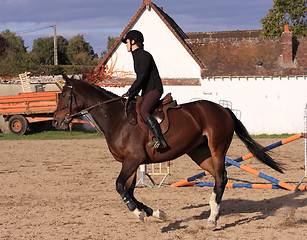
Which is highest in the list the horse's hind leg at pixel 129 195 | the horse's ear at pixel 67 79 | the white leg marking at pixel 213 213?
the horse's ear at pixel 67 79

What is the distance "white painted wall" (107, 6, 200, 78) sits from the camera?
2723 centimetres

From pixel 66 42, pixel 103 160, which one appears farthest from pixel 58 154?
pixel 66 42

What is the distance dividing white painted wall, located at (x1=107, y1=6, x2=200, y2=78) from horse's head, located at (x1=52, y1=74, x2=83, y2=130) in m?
19.8

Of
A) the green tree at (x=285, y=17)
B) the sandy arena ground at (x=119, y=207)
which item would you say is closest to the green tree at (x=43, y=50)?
the green tree at (x=285, y=17)

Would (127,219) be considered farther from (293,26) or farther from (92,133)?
(293,26)

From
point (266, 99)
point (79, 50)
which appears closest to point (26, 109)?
point (266, 99)

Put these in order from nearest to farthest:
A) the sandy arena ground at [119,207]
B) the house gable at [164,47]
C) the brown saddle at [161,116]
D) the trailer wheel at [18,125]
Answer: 1. the sandy arena ground at [119,207]
2. the brown saddle at [161,116]
3. the trailer wheel at [18,125]
4. the house gable at [164,47]

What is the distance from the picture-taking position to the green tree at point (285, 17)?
115 feet

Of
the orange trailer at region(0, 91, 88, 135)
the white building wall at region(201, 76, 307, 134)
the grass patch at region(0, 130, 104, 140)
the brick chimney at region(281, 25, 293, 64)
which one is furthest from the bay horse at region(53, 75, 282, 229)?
the brick chimney at region(281, 25, 293, 64)

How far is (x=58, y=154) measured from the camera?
1744 cm

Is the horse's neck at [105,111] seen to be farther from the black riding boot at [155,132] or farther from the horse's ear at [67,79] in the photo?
the black riding boot at [155,132]

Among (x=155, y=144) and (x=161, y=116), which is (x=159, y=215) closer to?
(x=155, y=144)

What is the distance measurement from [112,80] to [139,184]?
18.0 m

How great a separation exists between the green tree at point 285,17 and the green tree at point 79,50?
23.9 m
